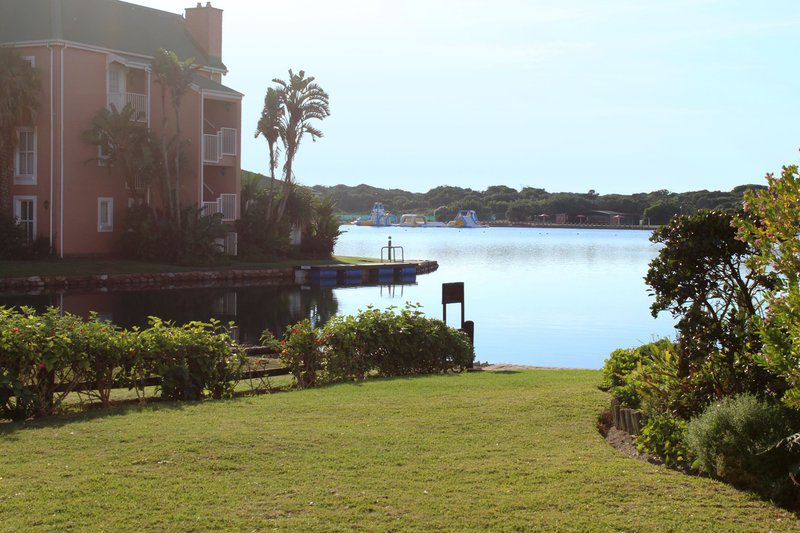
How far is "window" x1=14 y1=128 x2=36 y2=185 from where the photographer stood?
3888 centimetres

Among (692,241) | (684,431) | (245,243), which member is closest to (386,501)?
(684,431)

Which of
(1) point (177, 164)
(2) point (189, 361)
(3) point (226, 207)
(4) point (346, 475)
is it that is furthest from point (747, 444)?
(3) point (226, 207)

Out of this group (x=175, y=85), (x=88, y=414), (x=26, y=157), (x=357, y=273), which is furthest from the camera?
(x=357, y=273)

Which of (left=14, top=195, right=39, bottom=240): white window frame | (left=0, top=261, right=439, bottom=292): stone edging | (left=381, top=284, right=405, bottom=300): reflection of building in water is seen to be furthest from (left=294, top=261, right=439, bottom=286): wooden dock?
(left=14, top=195, right=39, bottom=240): white window frame

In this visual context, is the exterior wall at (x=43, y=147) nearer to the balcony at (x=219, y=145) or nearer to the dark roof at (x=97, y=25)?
the dark roof at (x=97, y=25)

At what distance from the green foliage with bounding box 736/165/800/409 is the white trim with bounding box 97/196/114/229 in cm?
3676

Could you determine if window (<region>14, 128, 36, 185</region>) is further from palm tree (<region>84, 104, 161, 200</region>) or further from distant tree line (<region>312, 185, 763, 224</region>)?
distant tree line (<region>312, 185, 763, 224</region>)

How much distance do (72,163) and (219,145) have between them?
7882 millimetres

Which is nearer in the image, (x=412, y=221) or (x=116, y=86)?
(x=116, y=86)

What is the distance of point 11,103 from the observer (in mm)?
36438

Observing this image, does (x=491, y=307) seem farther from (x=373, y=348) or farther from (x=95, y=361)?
(x=95, y=361)

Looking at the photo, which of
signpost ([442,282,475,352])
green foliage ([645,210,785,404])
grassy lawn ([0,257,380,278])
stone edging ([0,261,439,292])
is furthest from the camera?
grassy lawn ([0,257,380,278])

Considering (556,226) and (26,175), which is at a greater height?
(26,175)

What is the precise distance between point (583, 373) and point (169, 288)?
2420cm
